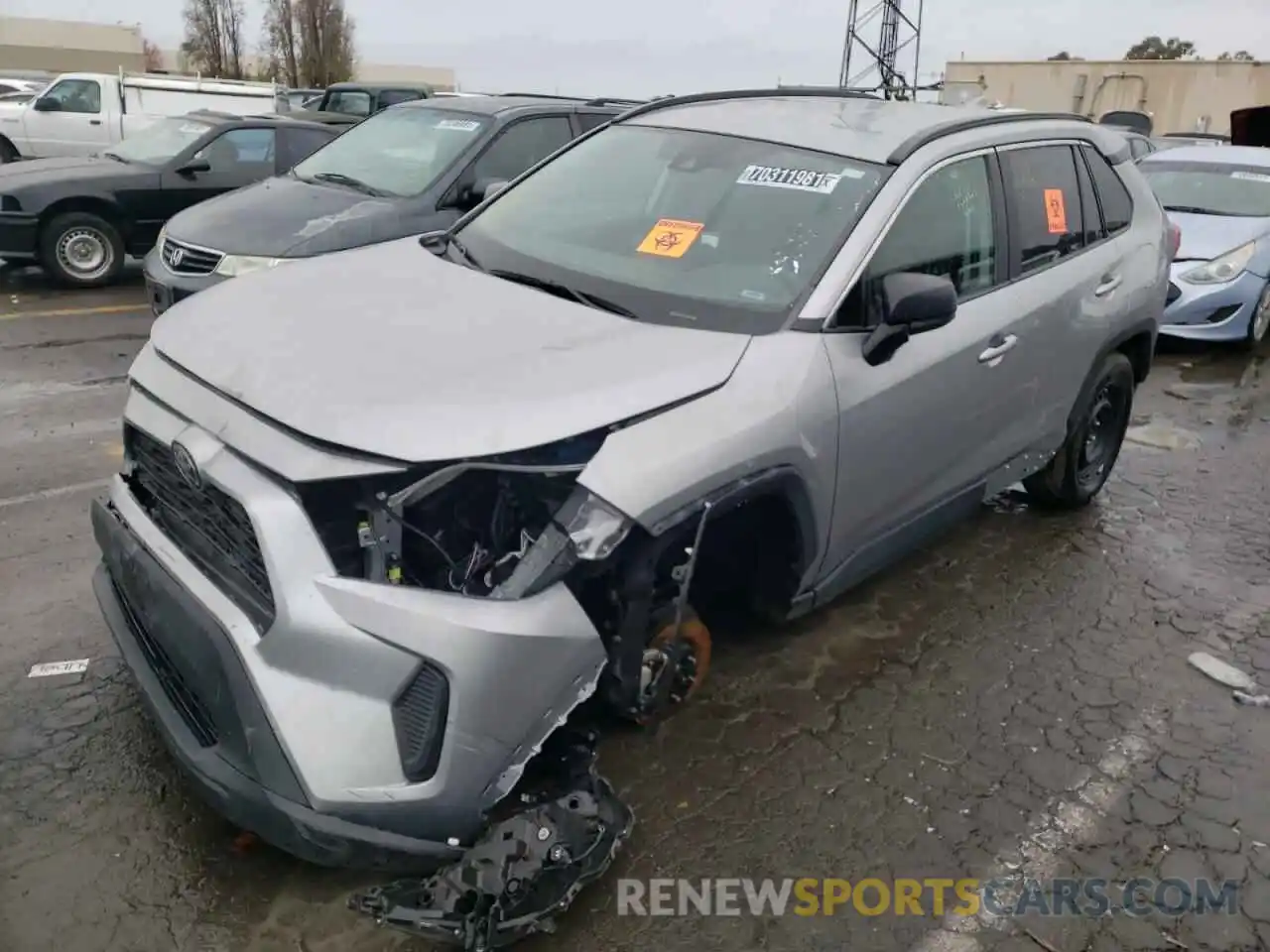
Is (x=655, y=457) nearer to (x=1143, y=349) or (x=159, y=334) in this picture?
(x=159, y=334)

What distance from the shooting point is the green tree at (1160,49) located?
66.9 meters

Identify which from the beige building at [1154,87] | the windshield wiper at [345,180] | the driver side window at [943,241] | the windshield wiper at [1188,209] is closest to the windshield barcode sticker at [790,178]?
the driver side window at [943,241]

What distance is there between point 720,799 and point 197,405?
6.03 feet

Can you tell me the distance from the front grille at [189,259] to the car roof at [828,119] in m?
3.38

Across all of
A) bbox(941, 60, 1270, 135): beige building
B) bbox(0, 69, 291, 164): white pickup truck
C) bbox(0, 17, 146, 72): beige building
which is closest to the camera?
bbox(0, 69, 291, 164): white pickup truck

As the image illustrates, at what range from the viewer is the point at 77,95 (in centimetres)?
1389

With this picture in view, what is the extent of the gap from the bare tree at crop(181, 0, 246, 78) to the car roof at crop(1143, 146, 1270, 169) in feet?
143

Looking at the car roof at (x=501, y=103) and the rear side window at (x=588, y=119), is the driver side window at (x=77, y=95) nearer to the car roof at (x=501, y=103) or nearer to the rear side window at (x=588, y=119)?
the car roof at (x=501, y=103)

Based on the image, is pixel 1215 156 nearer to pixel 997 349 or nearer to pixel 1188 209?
pixel 1188 209

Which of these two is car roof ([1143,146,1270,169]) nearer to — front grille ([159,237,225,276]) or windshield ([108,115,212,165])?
front grille ([159,237,225,276])

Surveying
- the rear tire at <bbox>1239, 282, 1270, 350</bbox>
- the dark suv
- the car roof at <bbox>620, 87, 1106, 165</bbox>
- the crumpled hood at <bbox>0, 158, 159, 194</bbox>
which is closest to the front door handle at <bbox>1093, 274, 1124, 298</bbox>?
the car roof at <bbox>620, 87, 1106, 165</bbox>

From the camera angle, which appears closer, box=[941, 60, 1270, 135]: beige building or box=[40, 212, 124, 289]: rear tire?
box=[40, 212, 124, 289]: rear tire

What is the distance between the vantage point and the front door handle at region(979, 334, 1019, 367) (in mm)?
3732

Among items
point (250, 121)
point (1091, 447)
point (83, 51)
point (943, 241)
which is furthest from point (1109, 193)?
point (83, 51)
